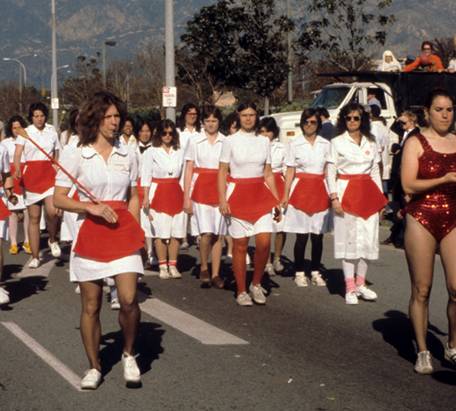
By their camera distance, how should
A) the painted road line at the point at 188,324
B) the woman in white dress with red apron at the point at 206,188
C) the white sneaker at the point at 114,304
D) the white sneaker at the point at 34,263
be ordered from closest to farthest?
the painted road line at the point at 188,324 < the white sneaker at the point at 114,304 < the woman in white dress with red apron at the point at 206,188 < the white sneaker at the point at 34,263

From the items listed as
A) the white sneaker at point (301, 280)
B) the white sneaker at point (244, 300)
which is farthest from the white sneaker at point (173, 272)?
the white sneaker at point (244, 300)

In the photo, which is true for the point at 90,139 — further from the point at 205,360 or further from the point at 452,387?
the point at 452,387

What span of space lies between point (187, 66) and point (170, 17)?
744 inches

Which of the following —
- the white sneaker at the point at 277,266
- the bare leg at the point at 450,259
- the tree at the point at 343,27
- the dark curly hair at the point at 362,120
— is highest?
the tree at the point at 343,27

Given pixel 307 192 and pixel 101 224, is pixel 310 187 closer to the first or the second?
pixel 307 192

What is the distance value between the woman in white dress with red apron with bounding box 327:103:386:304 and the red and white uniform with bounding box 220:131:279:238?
71 cm

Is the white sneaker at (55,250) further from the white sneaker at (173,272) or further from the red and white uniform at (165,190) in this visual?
the white sneaker at (173,272)

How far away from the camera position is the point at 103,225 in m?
7.30

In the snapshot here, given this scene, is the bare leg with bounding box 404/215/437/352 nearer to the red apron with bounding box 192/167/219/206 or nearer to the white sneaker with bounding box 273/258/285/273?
the red apron with bounding box 192/167/219/206

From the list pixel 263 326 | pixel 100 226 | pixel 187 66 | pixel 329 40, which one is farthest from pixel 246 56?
pixel 100 226

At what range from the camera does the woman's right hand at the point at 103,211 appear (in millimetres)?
A: 7129

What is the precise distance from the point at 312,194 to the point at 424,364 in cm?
456

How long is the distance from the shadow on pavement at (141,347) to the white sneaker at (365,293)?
247cm

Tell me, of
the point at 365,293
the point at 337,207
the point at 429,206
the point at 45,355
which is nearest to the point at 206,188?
the point at 337,207
